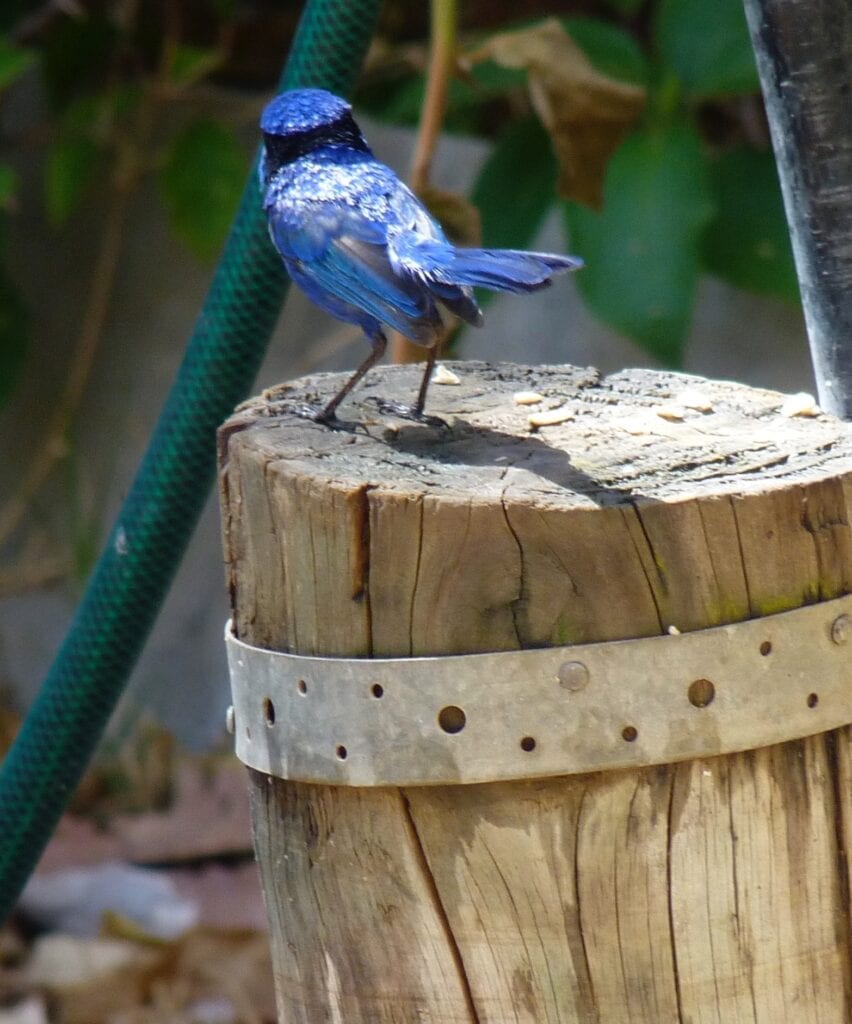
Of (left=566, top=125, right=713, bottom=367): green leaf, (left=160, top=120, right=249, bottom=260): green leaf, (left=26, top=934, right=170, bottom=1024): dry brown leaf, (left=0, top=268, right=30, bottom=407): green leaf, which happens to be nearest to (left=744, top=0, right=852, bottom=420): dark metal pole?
(left=566, top=125, right=713, bottom=367): green leaf

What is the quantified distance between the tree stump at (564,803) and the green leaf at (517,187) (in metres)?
2.76

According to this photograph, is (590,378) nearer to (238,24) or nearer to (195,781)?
(195,781)

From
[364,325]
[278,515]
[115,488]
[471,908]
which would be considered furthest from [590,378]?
[115,488]

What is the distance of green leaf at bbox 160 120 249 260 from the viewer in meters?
4.78

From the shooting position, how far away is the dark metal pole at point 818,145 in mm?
1896

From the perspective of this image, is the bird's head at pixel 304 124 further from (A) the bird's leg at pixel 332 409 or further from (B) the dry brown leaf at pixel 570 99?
(B) the dry brown leaf at pixel 570 99

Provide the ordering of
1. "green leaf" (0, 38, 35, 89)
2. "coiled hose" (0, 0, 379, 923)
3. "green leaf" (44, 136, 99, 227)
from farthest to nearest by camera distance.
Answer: "green leaf" (44, 136, 99, 227), "green leaf" (0, 38, 35, 89), "coiled hose" (0, 0, 379, 923)

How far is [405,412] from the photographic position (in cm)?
215

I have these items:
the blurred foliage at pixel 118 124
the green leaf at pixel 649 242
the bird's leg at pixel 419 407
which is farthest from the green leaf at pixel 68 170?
the bird's leg at pixel 419 407

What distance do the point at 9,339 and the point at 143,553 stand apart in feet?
9.74

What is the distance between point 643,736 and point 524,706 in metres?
0.12

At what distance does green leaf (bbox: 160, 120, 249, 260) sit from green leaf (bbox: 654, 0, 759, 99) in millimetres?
1420

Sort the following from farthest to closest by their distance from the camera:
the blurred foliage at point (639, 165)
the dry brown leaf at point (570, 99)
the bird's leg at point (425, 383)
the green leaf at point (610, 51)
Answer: the green leaf at point (610, 51) → the blurred foliage at point (639, 165) → the dry brown leaf at point (570, 99) → the bird's leg at point (425, 383)

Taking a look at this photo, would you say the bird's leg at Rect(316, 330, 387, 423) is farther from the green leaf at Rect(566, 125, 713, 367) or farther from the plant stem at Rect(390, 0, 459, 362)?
the green leaf at Rect(566, 125, 713, 367)
